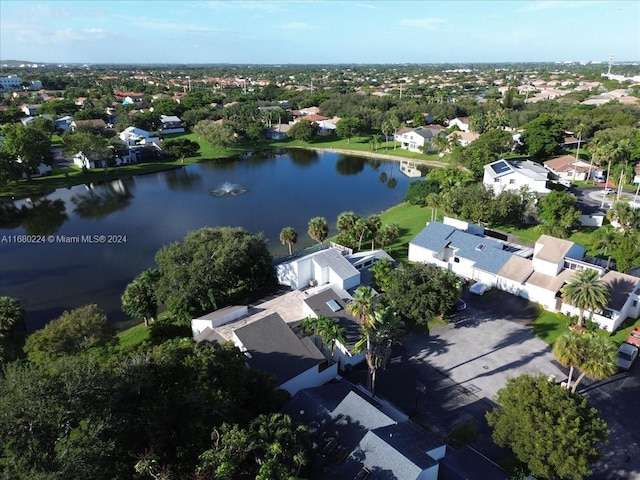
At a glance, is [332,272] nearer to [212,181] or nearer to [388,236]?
[388,236]

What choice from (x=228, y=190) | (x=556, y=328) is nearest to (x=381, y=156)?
(x=228, y=190)

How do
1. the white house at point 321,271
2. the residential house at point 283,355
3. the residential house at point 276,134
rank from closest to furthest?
the residential house at point 283,355, the white house at point 321,271, the residential house at point 276,134

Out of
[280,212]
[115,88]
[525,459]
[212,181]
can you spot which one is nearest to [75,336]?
[525,459]

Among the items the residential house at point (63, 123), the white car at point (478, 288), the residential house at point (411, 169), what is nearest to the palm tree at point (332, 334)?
the white car at point (478, 288)

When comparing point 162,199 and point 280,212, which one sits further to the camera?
point 162,199

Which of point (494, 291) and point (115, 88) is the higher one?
point (115, 88)

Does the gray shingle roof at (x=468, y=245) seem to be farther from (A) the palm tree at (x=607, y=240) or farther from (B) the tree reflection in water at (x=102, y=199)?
(B) the tree reflection in water at (x=102, y=199)

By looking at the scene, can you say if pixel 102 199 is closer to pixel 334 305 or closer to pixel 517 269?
pixel 334 305
